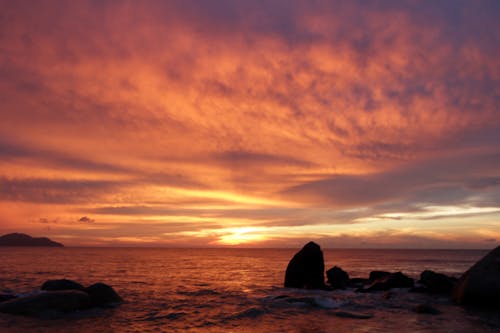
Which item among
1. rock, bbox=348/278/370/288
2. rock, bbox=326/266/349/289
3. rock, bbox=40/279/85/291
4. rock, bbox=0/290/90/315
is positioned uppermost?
rock, bbox=40/279/85/291

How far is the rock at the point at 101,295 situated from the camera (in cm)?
2252

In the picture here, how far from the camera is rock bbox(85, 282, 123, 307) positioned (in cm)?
2252

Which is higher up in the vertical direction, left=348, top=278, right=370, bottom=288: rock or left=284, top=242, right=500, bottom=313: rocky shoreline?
left=284, top=242, right=500, bottom=313: rocky shoreline

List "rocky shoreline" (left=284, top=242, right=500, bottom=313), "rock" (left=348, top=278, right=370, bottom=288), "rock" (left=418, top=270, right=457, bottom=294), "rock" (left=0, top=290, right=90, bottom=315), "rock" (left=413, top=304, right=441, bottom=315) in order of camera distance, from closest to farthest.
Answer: "rock" (left=0, top=290, right=90, bottom=315), "rock" (left=413, top=304, right=441, bottom=315), "rocky shoreline" (left=284, top=242, right=500, bottom=313), "rock" (left=418, top=270, right=457, bottom=294), "rock" (left=348, top=278, right=370, bottom=288)

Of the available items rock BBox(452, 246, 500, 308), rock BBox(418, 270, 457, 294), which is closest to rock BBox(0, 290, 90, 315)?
rock BBox(452, 246, 500, 308)

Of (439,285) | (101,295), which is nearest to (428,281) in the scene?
(439,285)

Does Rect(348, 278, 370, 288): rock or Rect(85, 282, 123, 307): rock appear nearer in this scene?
Rect(85, 282, 123, 307): rock

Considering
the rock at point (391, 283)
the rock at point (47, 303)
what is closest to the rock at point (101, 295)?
the rock at point (47, 303)

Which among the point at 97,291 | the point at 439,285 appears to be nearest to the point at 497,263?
the point at 439,285

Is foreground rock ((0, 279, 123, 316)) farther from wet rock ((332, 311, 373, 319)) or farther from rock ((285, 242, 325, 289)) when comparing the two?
rock ((285, 242, 325, 289))

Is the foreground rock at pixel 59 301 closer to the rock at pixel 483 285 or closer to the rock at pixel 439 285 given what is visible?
the rock at pixel 483 285

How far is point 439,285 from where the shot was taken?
3033 centimetres

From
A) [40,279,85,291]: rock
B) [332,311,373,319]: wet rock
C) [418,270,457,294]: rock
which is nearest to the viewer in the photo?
[332,311,373,319]: wet rock

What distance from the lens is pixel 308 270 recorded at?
118ft
